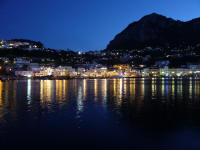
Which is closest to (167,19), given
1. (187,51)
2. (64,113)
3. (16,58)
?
(187,51)

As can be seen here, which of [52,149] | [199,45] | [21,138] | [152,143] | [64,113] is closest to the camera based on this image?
[52,149]

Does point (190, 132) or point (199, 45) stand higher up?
point (199, 45)

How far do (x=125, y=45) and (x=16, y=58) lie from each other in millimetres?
64476

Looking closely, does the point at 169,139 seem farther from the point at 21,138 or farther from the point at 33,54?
the point at 33,54

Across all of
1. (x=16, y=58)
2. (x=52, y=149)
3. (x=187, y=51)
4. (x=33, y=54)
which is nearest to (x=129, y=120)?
(x=52, y=149)

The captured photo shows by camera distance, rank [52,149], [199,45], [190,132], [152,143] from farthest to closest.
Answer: [199,45] → [190,132] → [152,143] → [52,149]

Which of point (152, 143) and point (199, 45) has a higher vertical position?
point (199, 45)

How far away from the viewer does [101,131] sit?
7398mm

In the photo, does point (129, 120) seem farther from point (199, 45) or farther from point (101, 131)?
point (199, 45)

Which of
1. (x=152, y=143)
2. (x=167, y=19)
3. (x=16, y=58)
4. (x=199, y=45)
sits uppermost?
(x=167, y=19)

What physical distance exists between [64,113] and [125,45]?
12795 cm

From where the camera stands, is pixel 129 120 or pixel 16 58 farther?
pixel 16 58

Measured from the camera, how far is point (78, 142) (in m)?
6.30

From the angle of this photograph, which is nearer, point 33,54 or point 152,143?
point 152,143
